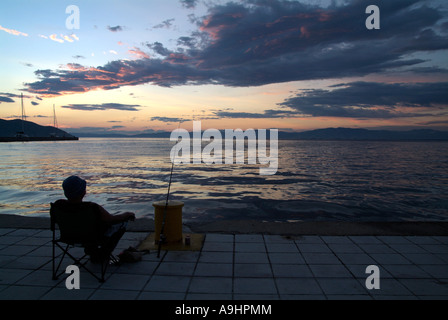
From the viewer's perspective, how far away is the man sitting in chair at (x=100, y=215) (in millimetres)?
4143

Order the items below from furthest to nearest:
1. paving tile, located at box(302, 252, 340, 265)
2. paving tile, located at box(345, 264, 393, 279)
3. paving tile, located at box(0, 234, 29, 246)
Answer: paving tile, located at box(0, 234, 29, 246), paving tile, located at box(302, 252, 340, 265), paving tile, located at box(345, 264, 393, 279)

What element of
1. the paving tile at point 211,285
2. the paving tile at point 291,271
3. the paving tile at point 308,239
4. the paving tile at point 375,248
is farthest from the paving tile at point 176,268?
the paving tile at point 375,248

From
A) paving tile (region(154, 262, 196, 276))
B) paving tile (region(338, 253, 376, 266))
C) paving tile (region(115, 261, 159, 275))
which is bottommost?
paving tile (region(338, 253, 376, 266))

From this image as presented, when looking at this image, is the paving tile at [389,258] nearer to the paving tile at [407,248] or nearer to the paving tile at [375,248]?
the paving tile at [375,248]

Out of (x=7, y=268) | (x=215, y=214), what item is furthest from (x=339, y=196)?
(x=7, y=268)

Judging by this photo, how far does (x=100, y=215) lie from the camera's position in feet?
13.6

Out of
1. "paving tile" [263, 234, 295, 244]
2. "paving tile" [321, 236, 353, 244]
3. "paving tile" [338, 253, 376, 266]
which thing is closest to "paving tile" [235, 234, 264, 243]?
"paving tile" [263, 234, 295, 244]

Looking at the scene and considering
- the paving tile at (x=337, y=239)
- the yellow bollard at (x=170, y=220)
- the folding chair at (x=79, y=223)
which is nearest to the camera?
the folding chair at (x=79, y=223)

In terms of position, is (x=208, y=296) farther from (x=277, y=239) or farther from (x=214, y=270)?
(x=277, y=239)

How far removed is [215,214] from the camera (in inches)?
445

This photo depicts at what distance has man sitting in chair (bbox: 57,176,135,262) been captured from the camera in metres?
4.14

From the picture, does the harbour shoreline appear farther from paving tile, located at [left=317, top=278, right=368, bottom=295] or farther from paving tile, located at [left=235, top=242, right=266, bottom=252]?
paving tile, located at [left=317, top=278, right=368, bottom=295]

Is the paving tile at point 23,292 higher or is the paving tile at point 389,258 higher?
the paving tile at point 23,292

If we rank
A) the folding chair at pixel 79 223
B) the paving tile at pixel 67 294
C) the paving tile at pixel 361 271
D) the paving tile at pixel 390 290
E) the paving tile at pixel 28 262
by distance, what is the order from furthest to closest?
the paving tile at pixel 28 262, the paving tile at pixel 361 271, the folding chair at pixel 79 223, the paving tile at pixel 390 290, the paving tile at pixel 67 294
